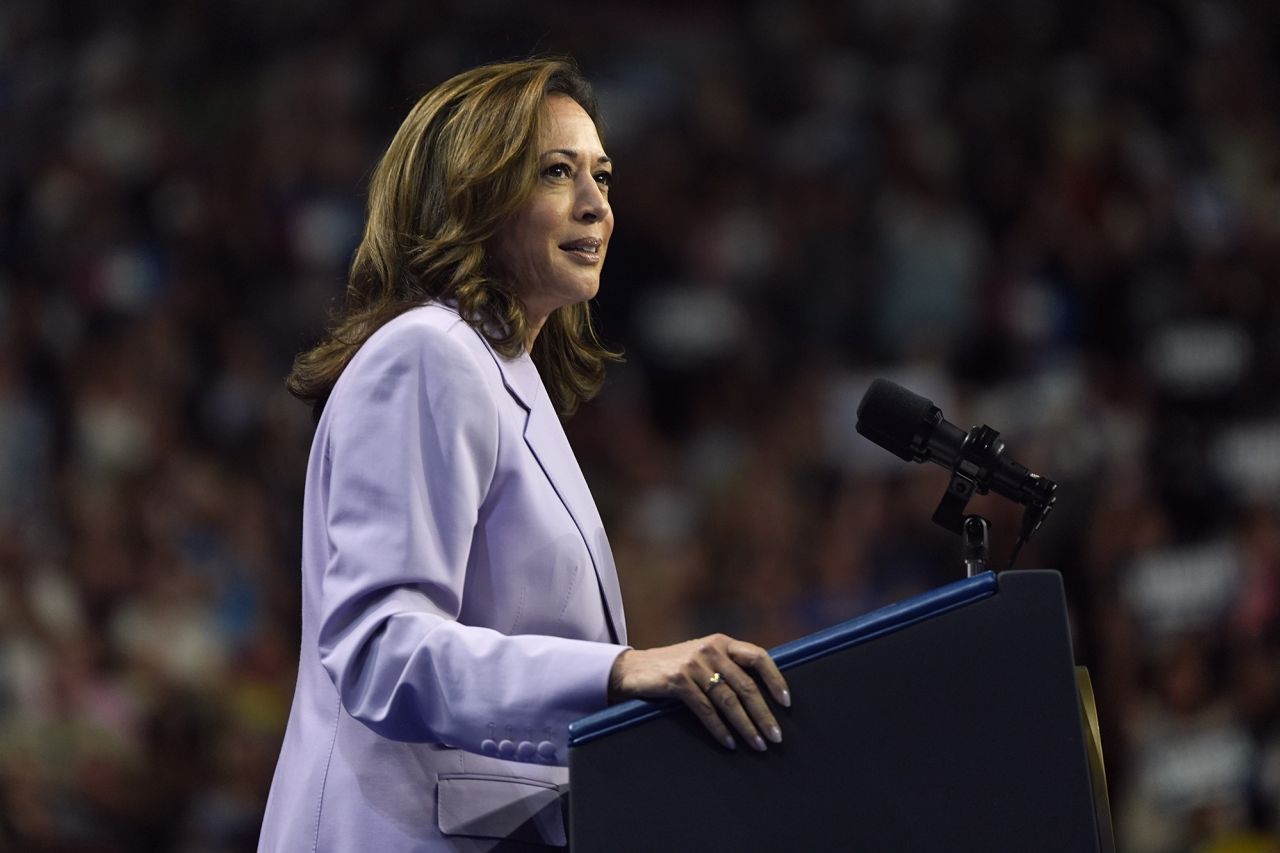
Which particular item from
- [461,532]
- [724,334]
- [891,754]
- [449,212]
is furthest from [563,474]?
[724,334]

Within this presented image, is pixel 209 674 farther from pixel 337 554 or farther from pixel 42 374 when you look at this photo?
pixel 337 554

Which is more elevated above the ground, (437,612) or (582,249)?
(582,249)

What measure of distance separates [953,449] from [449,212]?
527 mm

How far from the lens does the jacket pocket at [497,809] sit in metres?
1.38

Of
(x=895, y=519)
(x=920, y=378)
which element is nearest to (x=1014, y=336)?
(x=920, y=378)

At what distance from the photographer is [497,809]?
1396 millimetres

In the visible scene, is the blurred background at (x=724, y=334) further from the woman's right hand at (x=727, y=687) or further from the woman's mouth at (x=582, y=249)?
the woman's right hand at (x=727, y=687)

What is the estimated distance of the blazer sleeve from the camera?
4.20 ft

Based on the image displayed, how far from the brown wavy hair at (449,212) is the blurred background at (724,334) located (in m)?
2.28

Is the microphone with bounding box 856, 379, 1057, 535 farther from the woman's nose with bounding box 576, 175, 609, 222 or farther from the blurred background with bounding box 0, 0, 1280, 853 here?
the blurred background with bounding box 0, 0, 1280, 853

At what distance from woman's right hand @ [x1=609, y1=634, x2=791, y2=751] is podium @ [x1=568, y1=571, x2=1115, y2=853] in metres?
0.01

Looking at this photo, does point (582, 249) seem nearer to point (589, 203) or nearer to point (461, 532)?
point (589, 203)

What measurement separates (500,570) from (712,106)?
417 cm

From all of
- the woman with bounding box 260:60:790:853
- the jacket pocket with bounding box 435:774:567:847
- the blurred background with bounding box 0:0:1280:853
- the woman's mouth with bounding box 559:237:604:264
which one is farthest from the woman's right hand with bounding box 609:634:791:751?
the blurred background with bounding box 0:0:1280:853
